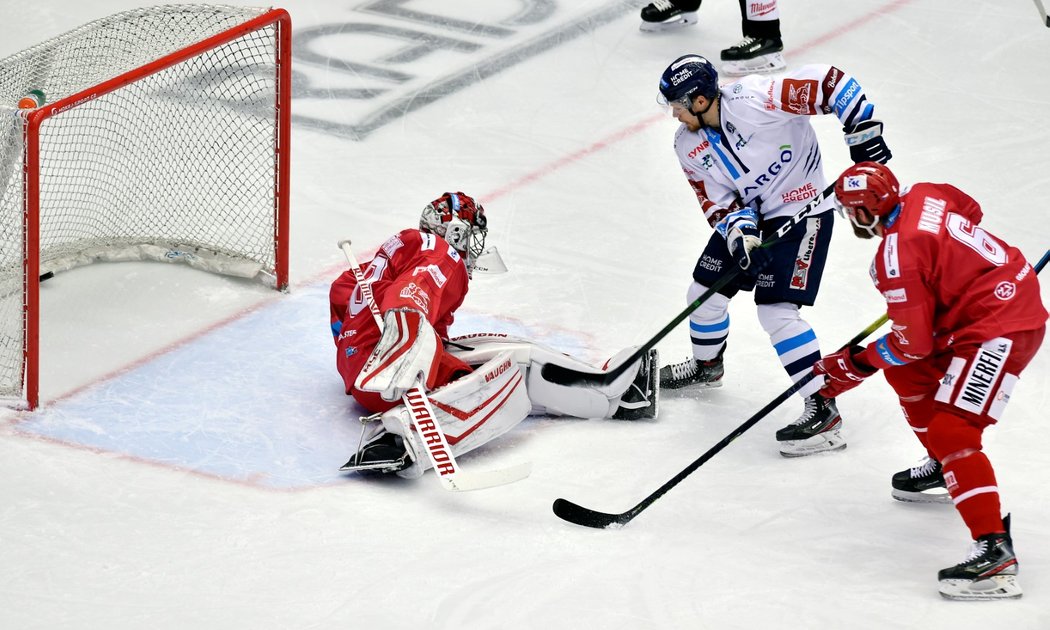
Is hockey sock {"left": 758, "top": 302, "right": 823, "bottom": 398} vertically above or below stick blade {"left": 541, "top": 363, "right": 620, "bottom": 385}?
above

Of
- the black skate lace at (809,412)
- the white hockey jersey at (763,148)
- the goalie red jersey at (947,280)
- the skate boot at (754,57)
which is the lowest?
the black skate lace at (809,412)

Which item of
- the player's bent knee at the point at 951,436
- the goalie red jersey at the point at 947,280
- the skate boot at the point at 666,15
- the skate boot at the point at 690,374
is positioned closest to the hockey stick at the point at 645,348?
the skate boot at the point at 690,374

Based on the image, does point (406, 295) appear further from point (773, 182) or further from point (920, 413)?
point (920, 413)

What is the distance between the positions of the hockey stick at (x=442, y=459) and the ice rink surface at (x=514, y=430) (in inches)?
3.3

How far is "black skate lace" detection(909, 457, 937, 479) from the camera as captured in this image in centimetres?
384

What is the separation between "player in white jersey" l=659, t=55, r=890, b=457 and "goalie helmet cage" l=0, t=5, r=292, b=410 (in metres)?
1.46

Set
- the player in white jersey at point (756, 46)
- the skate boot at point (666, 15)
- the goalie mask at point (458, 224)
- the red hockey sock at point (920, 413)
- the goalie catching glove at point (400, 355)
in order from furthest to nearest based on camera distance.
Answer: the skate boot at point (666, 15) → the player in white jersey at point (756, 46) → the goalie mask at point (458, 224) → the goalie catching glove at point (400, 355) → the red hockey sock at point (920, 413)

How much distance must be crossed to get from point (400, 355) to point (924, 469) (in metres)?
1.37

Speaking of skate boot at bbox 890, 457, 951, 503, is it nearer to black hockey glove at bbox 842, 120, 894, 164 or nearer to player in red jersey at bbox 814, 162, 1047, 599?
player in red jersey at bbox 814, 162, 1047, 599

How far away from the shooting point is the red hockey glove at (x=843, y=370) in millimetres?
3680

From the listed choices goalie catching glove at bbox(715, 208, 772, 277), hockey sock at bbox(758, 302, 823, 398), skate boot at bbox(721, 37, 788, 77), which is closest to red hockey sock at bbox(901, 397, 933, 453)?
hockey sock at bbox(758, 302, 823, 398)

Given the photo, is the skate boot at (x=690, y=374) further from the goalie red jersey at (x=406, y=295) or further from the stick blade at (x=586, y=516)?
the stick blade at (x=586, y=516)

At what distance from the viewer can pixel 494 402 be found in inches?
Result: 158

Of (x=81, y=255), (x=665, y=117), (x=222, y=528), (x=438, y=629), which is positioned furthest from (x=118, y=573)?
(x=665, y=117)
